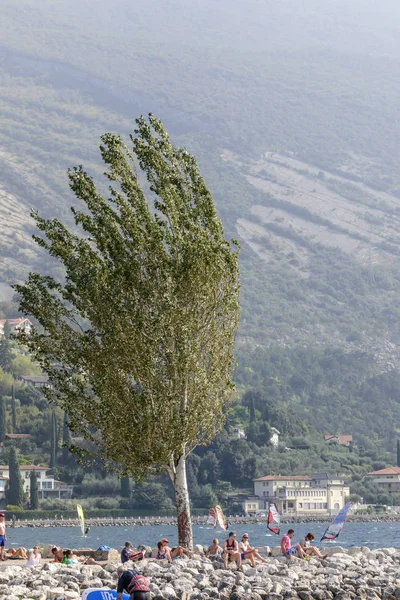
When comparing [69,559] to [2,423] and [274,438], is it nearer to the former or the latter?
[2,423]

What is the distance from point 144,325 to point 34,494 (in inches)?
4768

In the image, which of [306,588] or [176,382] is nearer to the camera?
[306,588]

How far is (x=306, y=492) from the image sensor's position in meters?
180

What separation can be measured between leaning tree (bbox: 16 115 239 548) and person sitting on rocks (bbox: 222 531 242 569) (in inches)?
120

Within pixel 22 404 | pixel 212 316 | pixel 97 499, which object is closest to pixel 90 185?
pixel 212 316

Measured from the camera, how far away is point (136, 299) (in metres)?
34.0

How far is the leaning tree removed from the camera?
111 feet

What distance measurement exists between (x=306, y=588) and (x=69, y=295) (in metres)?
11.1

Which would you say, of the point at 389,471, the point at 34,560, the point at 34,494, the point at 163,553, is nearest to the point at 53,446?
the point at 34,494

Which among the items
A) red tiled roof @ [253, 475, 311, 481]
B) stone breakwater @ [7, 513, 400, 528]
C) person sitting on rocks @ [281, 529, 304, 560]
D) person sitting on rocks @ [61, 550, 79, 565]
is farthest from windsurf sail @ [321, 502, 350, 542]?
red tiled roof @ [253, 475, 311, 481]

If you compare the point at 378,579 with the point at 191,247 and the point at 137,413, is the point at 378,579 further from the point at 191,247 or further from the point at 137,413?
the point at 191,247

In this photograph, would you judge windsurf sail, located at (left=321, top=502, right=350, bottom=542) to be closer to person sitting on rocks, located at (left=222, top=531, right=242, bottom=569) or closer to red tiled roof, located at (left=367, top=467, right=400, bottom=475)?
person sitting on rocks, located at (left=222, top=531, right=242, bottom=569)

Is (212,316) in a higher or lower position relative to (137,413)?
higher

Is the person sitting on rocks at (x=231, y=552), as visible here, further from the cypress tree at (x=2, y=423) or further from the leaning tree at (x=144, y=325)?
the cypress tree at (x=2, y=423)
